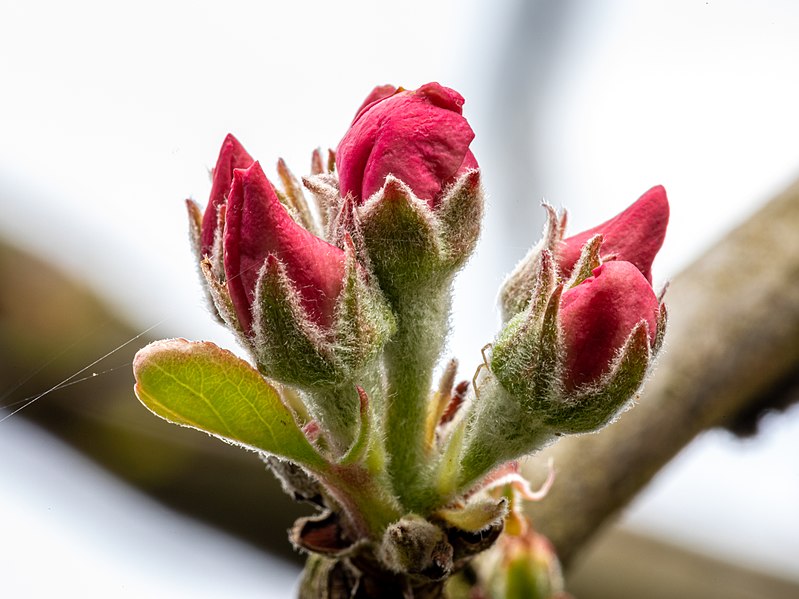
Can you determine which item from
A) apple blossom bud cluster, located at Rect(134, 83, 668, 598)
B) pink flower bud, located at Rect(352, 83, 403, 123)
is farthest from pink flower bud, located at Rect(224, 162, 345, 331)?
pink flower bud, located at Rect(352, 83, 403, 123)

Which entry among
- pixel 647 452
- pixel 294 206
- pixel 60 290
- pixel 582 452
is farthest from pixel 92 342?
pixel 647 452

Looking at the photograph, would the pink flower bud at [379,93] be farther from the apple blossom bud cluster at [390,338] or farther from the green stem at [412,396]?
the green stem at [412,396]

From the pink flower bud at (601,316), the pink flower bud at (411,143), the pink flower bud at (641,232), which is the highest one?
the pink flower bud at (411,143)

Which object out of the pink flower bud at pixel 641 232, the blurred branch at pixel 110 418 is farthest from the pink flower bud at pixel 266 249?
the blurred branch at pixel 110 418

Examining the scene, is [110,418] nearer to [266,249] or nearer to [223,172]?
[223,172]

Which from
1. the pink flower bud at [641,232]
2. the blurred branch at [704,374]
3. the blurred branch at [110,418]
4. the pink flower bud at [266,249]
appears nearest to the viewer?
the pink flower bud at [266,249]

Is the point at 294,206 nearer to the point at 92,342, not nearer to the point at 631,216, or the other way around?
the point at 631,216

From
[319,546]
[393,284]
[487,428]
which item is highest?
[393,284]
